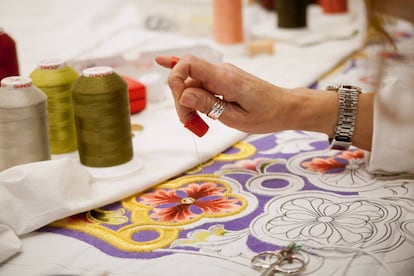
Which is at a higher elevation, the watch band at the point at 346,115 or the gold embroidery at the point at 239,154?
the watch band at the point at 346,115

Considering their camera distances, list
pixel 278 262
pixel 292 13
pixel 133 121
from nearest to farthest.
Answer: pixel 278 262 < pixel 133 121 < pixel 292 13

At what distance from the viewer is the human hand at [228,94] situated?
90 centimetres

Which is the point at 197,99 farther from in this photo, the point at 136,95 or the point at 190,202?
the point at 136,95

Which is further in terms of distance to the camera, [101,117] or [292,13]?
[292,13]

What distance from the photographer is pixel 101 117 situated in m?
0.93

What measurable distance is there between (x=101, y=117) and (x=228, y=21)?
846 millimetres

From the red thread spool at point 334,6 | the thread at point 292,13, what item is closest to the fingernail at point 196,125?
the thread at point 292,13

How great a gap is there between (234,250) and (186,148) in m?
0.33

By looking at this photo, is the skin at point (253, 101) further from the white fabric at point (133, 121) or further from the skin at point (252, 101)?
the white fabric at point (133, 121)

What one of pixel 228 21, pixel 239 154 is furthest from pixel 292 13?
pixel 239 154

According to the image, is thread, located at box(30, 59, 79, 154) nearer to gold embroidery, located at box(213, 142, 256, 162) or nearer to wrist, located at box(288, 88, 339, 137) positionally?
gold embroidery, located at box(213, 142, 256, 162)

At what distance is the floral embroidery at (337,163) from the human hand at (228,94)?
89 millimetres

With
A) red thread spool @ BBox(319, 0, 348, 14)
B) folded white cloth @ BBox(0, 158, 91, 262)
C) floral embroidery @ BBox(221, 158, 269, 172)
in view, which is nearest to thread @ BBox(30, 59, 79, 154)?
folded white cloth @ BBox(0, 158, 91, 262)

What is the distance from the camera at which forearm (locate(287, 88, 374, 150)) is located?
0.99 metres
